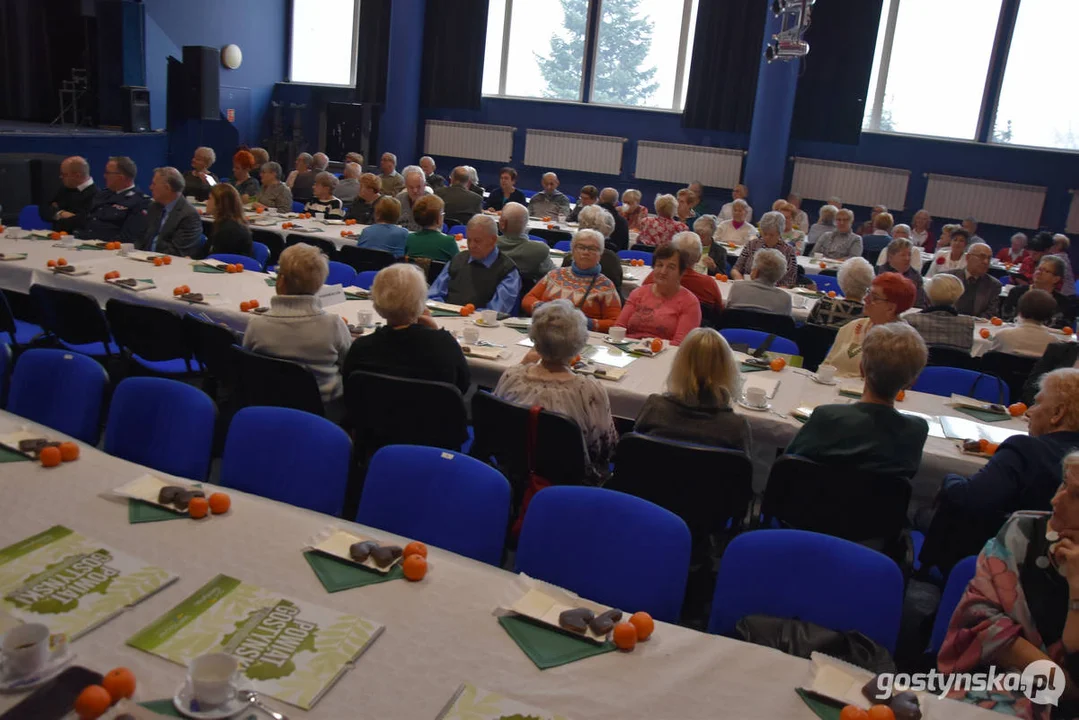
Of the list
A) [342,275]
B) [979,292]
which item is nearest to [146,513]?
[342,275]

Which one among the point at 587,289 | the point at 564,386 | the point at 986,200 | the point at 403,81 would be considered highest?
the point at 403,81

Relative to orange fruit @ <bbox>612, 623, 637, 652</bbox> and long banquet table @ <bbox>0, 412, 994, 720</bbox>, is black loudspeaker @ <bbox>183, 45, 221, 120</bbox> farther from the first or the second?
orange fruit @ <bbox>612, 623, 637, 652</bbox>

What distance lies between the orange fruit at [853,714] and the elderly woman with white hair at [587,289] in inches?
146

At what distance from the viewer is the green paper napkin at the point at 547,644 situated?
73.2 inches

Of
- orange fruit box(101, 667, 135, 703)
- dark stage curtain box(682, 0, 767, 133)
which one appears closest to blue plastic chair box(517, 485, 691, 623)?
orange fruit box(101, 667, 135, 703)

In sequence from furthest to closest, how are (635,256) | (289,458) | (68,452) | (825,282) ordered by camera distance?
(635,256), (825,282), (289,458), (68,452)

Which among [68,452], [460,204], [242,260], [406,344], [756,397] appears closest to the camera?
[68,452]

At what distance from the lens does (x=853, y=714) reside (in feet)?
5.56

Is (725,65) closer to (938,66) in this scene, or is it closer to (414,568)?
(938,66)

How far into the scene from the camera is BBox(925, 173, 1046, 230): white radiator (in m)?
12.0

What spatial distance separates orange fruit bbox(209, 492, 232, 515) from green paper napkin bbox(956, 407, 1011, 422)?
336 cm

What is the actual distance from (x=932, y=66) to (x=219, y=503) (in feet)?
42.2

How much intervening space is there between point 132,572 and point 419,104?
44.2ft

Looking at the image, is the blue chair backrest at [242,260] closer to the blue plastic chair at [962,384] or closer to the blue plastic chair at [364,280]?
the blue plastic chair at [364,280]
